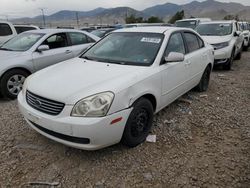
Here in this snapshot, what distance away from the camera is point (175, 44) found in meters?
4.12

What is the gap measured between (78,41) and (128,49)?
321cm

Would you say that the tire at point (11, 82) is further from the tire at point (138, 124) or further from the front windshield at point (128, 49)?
the tire at point (138, 124)

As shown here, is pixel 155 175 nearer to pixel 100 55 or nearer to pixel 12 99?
pixel 100 55

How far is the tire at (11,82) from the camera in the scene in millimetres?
5117

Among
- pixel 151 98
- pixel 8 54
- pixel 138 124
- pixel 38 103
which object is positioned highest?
pixel 8 54

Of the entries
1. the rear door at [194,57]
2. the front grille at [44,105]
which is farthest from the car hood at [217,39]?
the front grille at [44,105]

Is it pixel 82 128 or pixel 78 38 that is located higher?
pixel 78 38

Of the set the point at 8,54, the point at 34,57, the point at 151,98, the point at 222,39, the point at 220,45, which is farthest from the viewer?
the point at 222,39

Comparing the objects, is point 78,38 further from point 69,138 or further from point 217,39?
point 217,39

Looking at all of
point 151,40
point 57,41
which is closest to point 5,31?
point 57,41

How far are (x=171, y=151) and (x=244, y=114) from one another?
2.01 meters

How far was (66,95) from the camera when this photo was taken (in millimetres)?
2742

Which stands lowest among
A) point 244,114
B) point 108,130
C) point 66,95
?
point 244,114

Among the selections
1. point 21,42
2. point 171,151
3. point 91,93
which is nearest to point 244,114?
point 171,151
